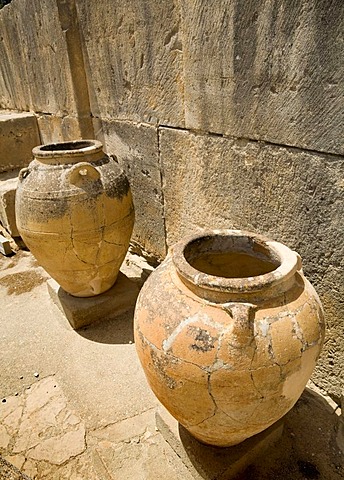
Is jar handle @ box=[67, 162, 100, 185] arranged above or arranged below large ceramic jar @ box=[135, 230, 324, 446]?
above

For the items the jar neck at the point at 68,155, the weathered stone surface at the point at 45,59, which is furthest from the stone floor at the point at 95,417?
the weathered stone surface at the point at 45,59

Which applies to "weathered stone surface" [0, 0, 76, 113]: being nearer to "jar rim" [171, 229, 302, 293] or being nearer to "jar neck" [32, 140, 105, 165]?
"jar neck" [32, 140, 105, 165]

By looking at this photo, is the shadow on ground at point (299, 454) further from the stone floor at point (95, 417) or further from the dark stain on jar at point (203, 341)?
the dark stain on jar at point (203, 341)

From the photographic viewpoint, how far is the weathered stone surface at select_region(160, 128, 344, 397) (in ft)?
6.36

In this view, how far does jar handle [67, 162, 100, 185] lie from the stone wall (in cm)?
66

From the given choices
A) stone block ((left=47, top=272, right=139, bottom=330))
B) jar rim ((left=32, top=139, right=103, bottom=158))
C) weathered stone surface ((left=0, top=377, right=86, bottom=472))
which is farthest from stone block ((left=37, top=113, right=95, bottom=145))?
weathered stone surface ((left=0, top=377, right=86, bottom=472))

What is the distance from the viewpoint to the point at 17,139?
4.96 metres

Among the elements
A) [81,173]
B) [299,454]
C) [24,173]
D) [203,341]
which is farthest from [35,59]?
[299,454]

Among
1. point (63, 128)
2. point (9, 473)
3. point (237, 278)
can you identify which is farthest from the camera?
point (63, 128)

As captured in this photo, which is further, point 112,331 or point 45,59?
point 45,59

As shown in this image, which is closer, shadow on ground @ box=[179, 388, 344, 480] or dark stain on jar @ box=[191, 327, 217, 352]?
dark stain on jar @ box=[191, 327, 217, 352]

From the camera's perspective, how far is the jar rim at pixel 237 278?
1.36 m

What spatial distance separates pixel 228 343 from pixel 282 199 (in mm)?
1120

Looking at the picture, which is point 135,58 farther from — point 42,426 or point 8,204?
point 42,426
